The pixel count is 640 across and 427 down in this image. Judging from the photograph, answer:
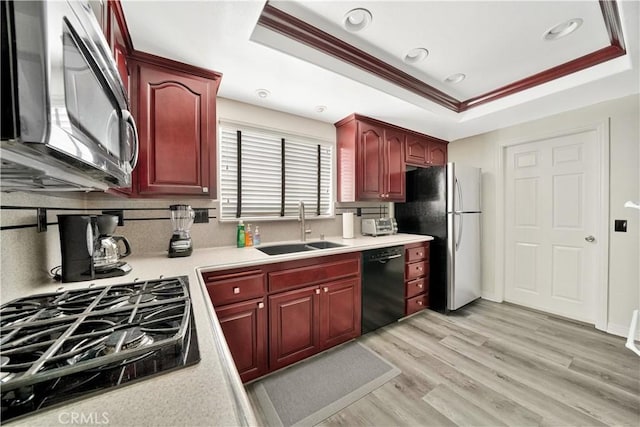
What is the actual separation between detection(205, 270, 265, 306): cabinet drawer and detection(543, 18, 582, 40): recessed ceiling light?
2751 mm

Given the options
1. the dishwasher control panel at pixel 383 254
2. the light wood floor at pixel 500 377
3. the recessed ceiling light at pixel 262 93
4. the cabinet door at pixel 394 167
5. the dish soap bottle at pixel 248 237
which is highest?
the recessed ceiling light at pixel 262 93

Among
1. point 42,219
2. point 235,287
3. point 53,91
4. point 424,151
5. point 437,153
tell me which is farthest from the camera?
point 437,153

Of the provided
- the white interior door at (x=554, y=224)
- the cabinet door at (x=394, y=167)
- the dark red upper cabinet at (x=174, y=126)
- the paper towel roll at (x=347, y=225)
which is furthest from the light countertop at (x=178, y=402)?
the white interior door at (x=554, y=224)

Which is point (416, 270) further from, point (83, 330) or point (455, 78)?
point (83, 330)

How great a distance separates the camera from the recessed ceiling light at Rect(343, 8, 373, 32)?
59.7 inches

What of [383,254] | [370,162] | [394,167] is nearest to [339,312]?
[383,254]

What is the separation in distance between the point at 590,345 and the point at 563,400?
1.07 metres

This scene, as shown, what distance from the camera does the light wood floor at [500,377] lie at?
4.65 ft

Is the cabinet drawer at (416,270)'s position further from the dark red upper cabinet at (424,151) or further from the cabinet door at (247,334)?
the cabinet door at (247,334)

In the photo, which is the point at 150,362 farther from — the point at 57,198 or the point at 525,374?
the point at 525,374

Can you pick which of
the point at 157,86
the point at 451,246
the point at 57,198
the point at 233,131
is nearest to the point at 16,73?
the point at 57,198

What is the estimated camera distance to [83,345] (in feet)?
1.81

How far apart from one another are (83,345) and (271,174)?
80.1 inches

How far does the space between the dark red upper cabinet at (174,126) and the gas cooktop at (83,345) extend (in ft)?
3.09
